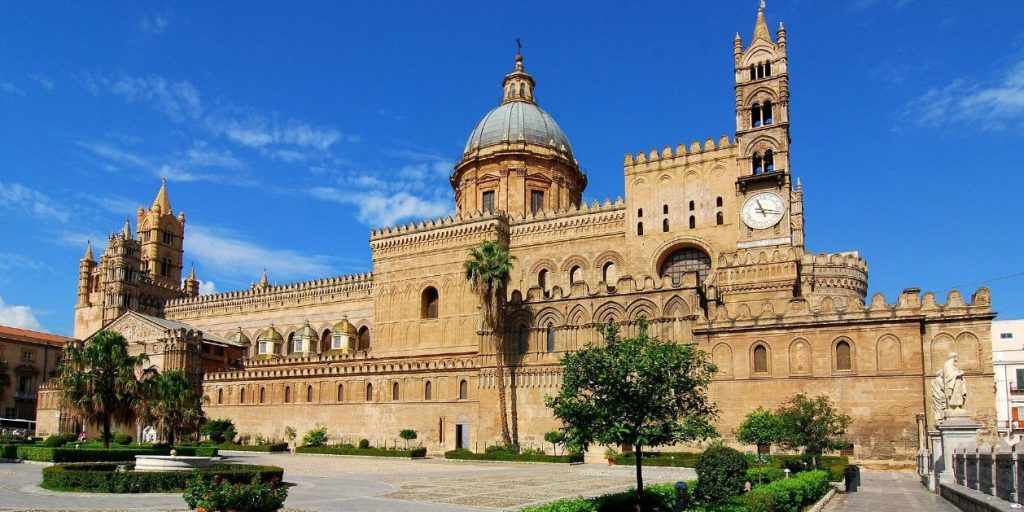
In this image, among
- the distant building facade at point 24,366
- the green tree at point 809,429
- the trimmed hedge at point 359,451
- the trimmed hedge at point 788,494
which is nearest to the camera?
the trimmed hedge at point 788,494

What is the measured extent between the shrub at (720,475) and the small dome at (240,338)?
196ft

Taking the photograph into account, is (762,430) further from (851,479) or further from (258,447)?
(258,447)

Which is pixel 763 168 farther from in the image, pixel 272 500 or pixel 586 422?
pixel 272 500

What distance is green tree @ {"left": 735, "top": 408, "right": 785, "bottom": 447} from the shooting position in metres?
34.6

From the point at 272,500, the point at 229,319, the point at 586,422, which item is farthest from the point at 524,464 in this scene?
the point at 229,319

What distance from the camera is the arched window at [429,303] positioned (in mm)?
59469

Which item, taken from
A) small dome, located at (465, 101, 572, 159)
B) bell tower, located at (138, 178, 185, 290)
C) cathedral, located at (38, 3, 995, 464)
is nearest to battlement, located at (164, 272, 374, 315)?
cathedral, located at (38, 3, 995, 464)

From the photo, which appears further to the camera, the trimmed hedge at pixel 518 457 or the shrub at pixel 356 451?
the shrub at pixel 356 451

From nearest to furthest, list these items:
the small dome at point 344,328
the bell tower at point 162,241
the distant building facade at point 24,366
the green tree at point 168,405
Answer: the green tree at point 168,405, the small dome at point 344,328, the distant building facade at point 24,366, the bell tower at point 162,241

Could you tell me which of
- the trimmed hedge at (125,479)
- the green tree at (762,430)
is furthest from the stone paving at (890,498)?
the trimmed hedge at (125,479)

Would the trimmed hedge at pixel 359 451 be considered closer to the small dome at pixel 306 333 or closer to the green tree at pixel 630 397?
Answer: the small dome at pixel 306 333

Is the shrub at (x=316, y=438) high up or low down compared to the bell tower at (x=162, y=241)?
down

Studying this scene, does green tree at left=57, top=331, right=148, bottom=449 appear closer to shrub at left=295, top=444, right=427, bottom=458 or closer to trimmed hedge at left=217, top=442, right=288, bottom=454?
trimmed hedge at left=217, top=442, right=288, bottom=454

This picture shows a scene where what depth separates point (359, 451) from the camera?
48781 millimetres
